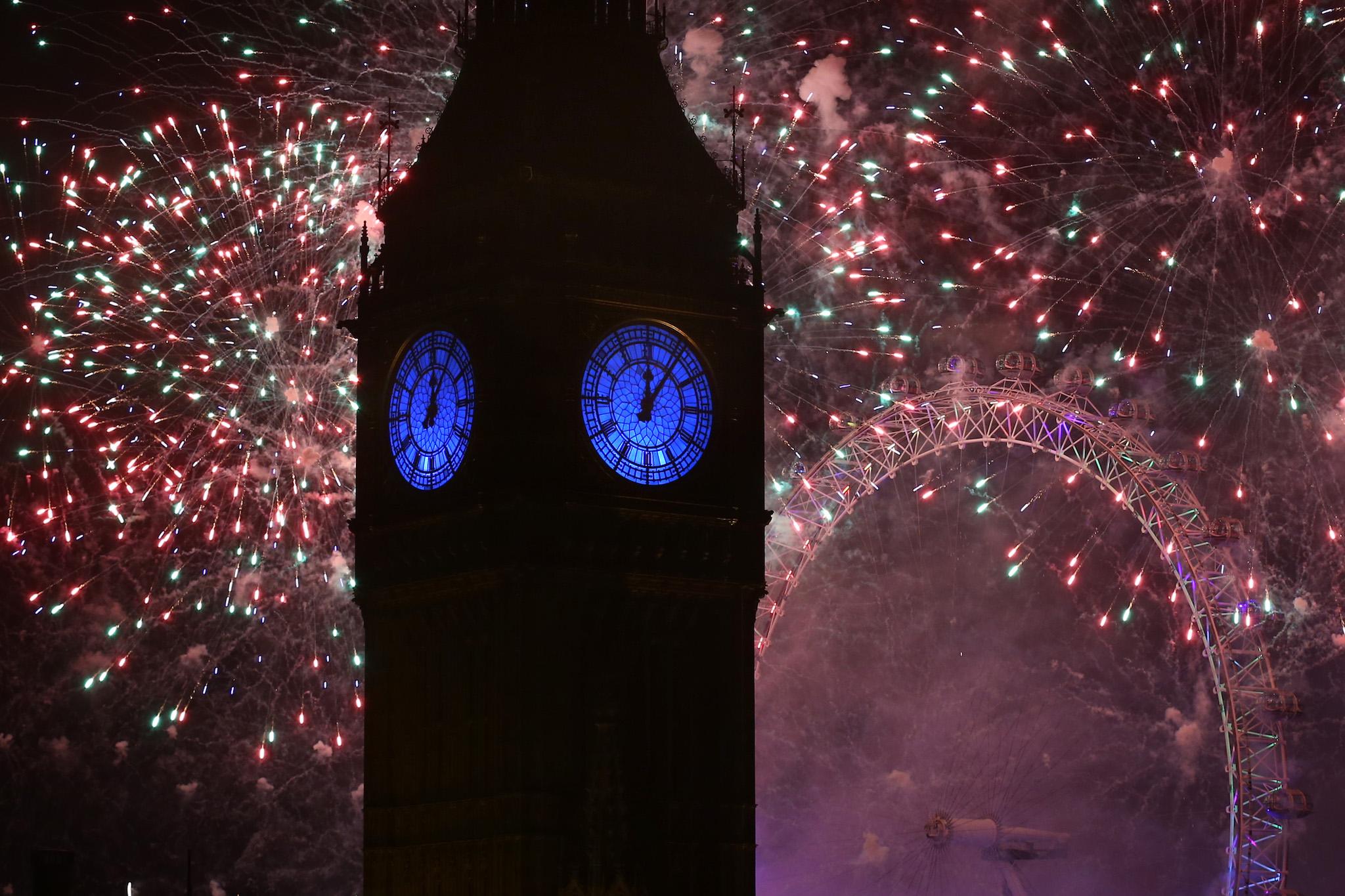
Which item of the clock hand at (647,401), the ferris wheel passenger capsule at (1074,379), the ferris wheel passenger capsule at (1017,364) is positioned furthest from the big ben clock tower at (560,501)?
the ferris wheel passenger capsule at (1074,379)

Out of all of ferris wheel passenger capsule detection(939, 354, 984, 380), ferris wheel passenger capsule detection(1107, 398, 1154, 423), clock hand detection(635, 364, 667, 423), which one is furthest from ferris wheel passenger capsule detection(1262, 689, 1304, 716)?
clock hand detection(635, 364, 667, 423)

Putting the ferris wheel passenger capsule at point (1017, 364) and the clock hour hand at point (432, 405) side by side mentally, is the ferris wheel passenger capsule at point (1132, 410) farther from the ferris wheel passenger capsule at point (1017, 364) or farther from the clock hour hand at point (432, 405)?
the clock hour hand at point (432, 405)

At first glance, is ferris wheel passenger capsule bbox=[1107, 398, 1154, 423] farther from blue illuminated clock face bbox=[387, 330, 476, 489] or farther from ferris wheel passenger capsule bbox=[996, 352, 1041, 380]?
blue illuminated clock face bbox=[387, 330, 476, 489]

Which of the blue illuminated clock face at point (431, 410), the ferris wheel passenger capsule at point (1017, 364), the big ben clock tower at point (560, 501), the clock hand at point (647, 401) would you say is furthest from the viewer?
the ferris wheel passenger capsule at point (1017, 364)

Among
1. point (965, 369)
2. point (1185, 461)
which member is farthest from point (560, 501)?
point (1185, 461)

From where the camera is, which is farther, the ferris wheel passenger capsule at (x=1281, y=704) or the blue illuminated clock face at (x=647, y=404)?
the ferris wheel passenger capsule at (x=1281, y=704)

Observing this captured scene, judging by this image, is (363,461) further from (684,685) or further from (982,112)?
(982,112)

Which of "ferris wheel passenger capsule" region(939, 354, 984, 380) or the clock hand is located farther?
"ferris wheel passenger capsule" region(939, 354, 984, 380)
